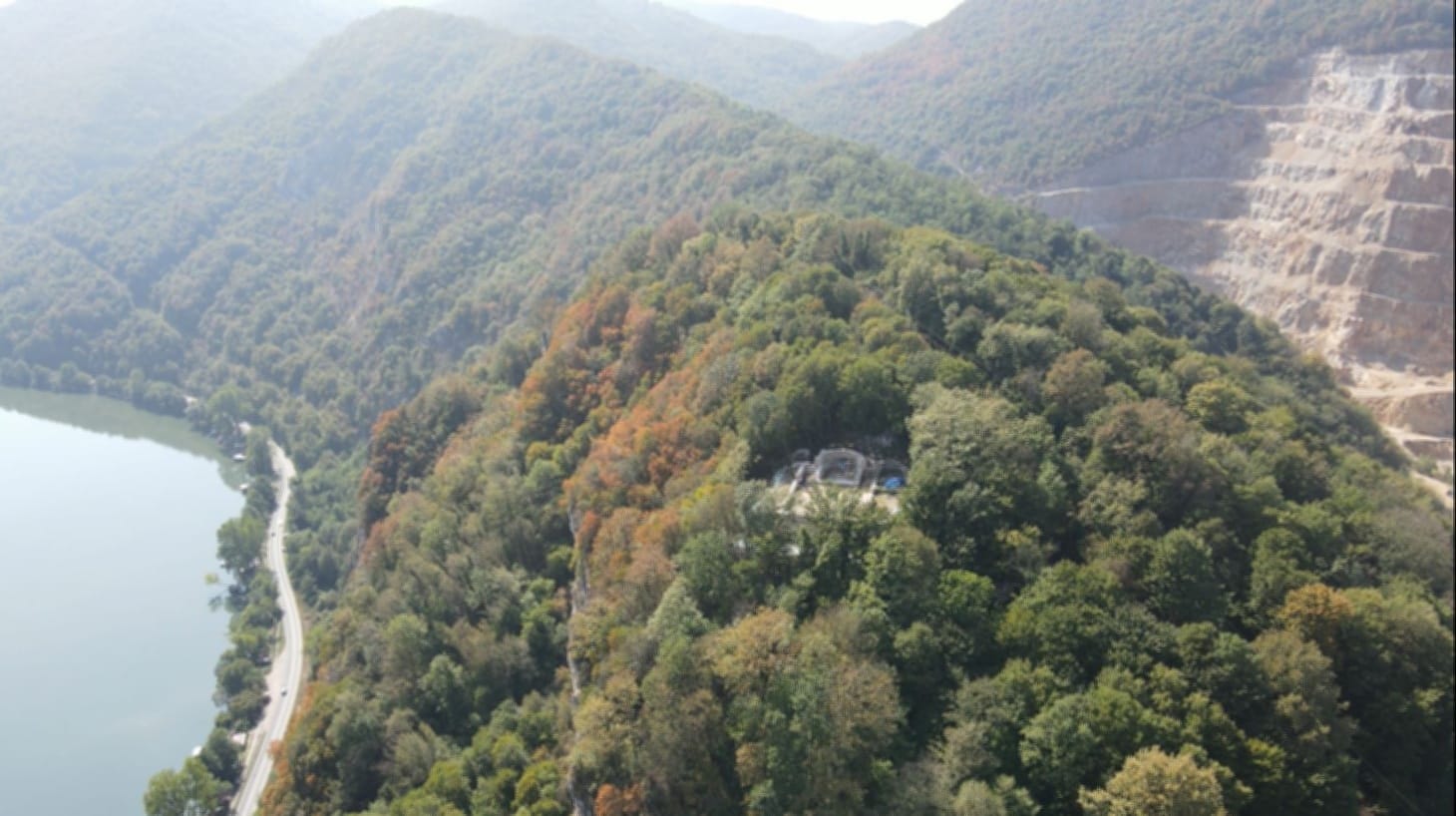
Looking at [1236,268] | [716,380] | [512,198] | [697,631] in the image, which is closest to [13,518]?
[512,198]

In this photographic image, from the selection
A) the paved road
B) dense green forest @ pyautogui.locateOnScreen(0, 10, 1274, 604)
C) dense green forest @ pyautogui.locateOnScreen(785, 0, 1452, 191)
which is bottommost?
the paved road

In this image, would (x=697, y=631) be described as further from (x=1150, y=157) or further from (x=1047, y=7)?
(x=1047, y=7)

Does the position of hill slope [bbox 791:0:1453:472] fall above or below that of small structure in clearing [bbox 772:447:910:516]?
above

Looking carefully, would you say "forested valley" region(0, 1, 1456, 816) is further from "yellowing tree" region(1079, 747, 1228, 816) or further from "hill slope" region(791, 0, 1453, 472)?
"hill slope" region(791, 0, 1453, 472)

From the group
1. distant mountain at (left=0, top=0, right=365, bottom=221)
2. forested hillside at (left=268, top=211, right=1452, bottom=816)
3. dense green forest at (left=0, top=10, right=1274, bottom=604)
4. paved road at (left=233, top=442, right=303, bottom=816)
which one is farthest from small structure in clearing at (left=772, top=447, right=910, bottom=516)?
distant mountain at (left=0, top=0, right=365, bottom=221)

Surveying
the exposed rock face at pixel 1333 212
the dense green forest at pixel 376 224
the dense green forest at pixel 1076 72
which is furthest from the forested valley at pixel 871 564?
the dense green forest at pixel 1076 72

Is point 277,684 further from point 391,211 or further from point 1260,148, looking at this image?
point 1260,148
